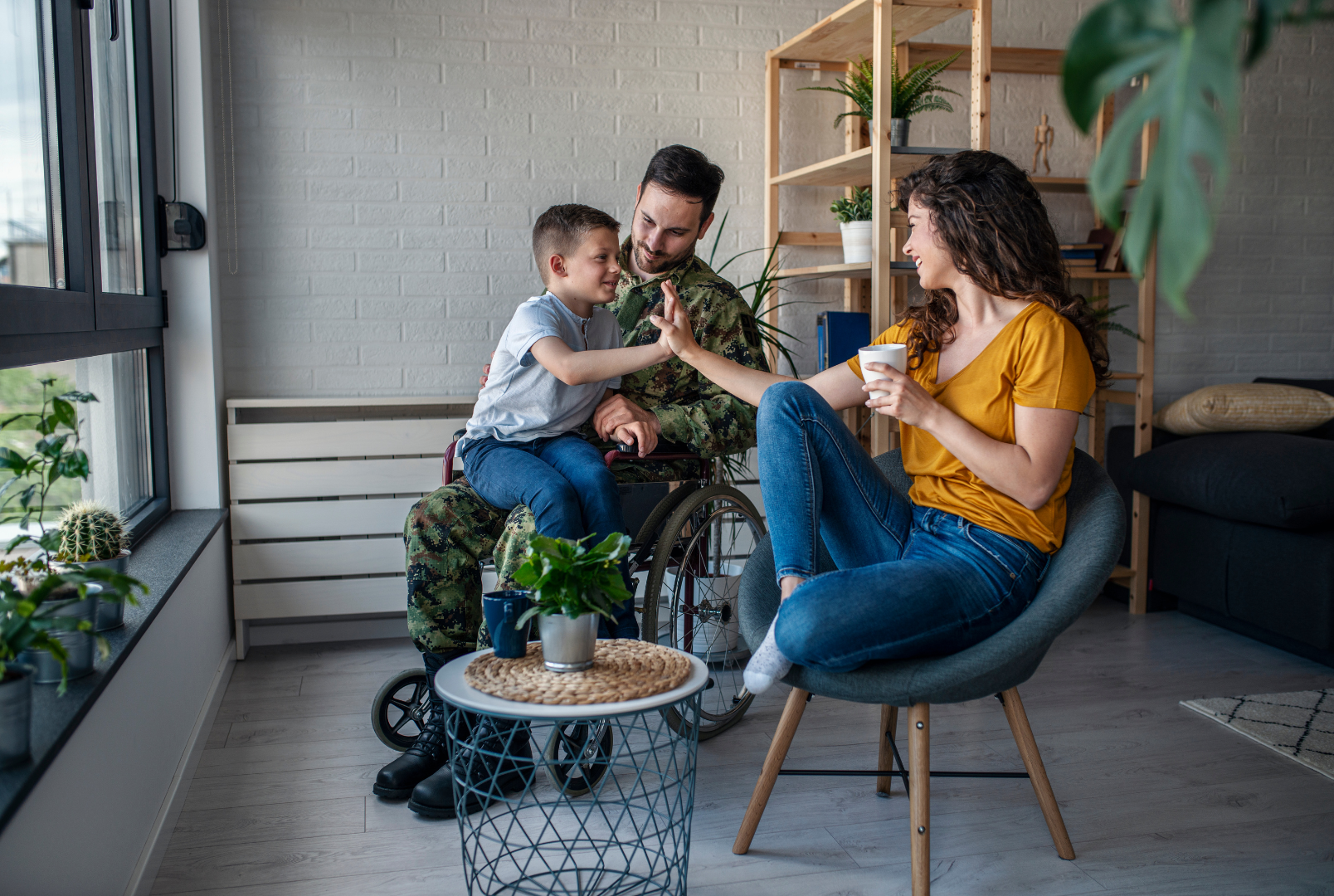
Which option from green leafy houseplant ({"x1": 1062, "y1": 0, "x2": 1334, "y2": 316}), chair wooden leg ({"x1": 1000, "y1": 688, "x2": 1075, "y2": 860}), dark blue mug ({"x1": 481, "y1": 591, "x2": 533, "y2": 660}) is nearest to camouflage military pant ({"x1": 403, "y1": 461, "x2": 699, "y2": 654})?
dark blue mug ({"x1": 481, "y1": 591, "x2": 533, "y2": 660})

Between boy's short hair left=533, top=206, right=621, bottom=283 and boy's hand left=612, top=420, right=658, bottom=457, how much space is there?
398mm

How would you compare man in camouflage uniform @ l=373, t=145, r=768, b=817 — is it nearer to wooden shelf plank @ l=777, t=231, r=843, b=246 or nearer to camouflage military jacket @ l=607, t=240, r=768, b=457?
camouflage military jacket @ l=607, t=240, r=768, b=457

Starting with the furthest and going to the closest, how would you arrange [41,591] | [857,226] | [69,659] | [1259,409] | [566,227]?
[1259,409]
[857,226]
[566,227]
[69,659]
[41,591]

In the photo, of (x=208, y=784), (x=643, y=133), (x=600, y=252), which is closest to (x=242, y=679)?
(x=208, y=784)

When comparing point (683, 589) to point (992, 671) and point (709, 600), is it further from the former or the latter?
point (992, 671)

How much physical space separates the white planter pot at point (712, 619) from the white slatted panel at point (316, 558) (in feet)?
3.41

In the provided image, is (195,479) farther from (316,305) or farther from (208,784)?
(208,784)

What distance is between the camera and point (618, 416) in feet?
7.04

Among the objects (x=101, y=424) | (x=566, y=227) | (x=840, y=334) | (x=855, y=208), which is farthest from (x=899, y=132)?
(x=101, y=424)

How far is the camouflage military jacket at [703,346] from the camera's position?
2262mm

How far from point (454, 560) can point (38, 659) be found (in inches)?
33.6

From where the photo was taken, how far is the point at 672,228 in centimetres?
230

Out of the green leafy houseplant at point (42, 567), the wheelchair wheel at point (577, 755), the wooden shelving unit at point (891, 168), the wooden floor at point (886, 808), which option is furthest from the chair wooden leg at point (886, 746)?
the green leafy houseplant at point (42, 567)

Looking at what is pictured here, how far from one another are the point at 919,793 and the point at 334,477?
201 cm
